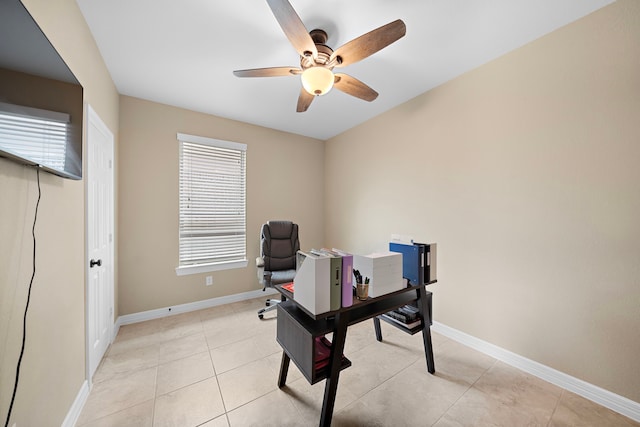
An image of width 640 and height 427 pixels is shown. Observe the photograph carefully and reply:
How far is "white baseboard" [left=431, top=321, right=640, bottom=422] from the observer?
143cm

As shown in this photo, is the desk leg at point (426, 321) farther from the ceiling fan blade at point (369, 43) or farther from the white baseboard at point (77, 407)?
the white baseboard at point (77, 407)

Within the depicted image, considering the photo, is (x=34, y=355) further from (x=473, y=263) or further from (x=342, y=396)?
(x=473, y=263)

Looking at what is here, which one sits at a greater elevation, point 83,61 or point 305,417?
point 83,61

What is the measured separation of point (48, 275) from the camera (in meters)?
1.15

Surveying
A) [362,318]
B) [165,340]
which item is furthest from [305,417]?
[165,340]

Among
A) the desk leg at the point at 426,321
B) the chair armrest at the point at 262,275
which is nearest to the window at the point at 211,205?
the chair armrest at the point at 262,275

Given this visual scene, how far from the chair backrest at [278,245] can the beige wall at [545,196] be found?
154 centimetres

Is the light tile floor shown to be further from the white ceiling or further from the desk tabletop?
the white ceiling

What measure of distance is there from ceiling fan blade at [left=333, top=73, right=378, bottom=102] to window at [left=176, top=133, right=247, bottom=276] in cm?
189

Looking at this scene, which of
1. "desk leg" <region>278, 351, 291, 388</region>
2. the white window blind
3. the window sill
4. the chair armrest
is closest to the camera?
the white window blind

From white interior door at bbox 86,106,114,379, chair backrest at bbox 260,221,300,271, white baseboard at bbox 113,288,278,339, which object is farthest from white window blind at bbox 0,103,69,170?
white baseboard at bbox 113,288,278,339

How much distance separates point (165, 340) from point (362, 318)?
6.82 ft

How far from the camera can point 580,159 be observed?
5.23 feet

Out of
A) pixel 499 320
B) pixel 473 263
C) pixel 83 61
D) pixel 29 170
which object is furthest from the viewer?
pixel 473 263
